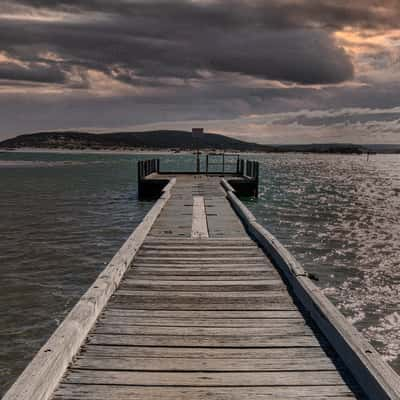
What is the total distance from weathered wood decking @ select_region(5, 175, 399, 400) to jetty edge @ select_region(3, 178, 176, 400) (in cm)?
2

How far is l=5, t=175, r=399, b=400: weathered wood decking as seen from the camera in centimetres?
378

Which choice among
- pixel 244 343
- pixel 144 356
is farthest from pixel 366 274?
pixel 144 356

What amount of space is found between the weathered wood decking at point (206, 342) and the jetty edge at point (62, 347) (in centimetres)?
2

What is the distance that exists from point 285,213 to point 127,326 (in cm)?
1957

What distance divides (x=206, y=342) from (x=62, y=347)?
1539 millimetres

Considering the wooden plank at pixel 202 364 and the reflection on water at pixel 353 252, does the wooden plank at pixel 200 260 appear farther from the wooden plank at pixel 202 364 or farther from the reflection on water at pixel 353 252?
the wooden plank at pixel 202 364

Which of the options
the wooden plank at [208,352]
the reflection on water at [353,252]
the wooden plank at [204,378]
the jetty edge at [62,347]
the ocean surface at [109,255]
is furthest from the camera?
the reflection on water at [353,252]

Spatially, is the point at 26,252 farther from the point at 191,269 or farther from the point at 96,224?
the point at 191,269

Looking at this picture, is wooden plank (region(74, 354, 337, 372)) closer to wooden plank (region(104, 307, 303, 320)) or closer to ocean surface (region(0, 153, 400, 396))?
wooden plank (region(104, 307, 303, 320))

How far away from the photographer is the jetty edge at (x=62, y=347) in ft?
11.3

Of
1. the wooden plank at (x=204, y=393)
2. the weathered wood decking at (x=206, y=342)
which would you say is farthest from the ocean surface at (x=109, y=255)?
the wooden plank at (x=204, y=393)

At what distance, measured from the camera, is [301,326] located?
204 inches

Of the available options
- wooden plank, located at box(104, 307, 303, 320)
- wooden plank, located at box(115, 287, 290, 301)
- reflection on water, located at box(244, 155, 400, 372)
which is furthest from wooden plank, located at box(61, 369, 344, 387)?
reflection on water, located at box(244, 155, 400, 372)

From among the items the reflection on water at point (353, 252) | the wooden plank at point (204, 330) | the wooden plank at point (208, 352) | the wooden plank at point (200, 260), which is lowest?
the reflection on water at point (353, 252)
